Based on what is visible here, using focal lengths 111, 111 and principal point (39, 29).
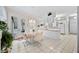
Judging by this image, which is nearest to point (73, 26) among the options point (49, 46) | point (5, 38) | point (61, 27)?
point (61, 27)

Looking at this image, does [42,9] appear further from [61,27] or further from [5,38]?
[5,38]

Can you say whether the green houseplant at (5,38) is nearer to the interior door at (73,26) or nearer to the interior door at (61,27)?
the interior door at (61,27)

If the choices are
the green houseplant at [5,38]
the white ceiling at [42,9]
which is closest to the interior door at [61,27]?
the white ceiling at [42,9]

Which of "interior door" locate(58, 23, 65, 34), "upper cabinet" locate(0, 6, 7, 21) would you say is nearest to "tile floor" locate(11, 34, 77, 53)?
"interior door" locate(58, 23, 65, 34)

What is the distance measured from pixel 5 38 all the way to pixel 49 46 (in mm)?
742

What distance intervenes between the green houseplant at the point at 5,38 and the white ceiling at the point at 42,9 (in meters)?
0.33

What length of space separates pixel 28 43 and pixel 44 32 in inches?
12.9

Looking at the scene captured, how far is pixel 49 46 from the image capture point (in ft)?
6.13

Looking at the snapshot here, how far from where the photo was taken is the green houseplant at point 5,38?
5.92 feet

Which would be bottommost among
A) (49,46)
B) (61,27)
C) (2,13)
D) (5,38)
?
(49,46)

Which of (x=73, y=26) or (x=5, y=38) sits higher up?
(x=73, y=26)

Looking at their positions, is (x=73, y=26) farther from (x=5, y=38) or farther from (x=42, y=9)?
(x=5, y=38)
